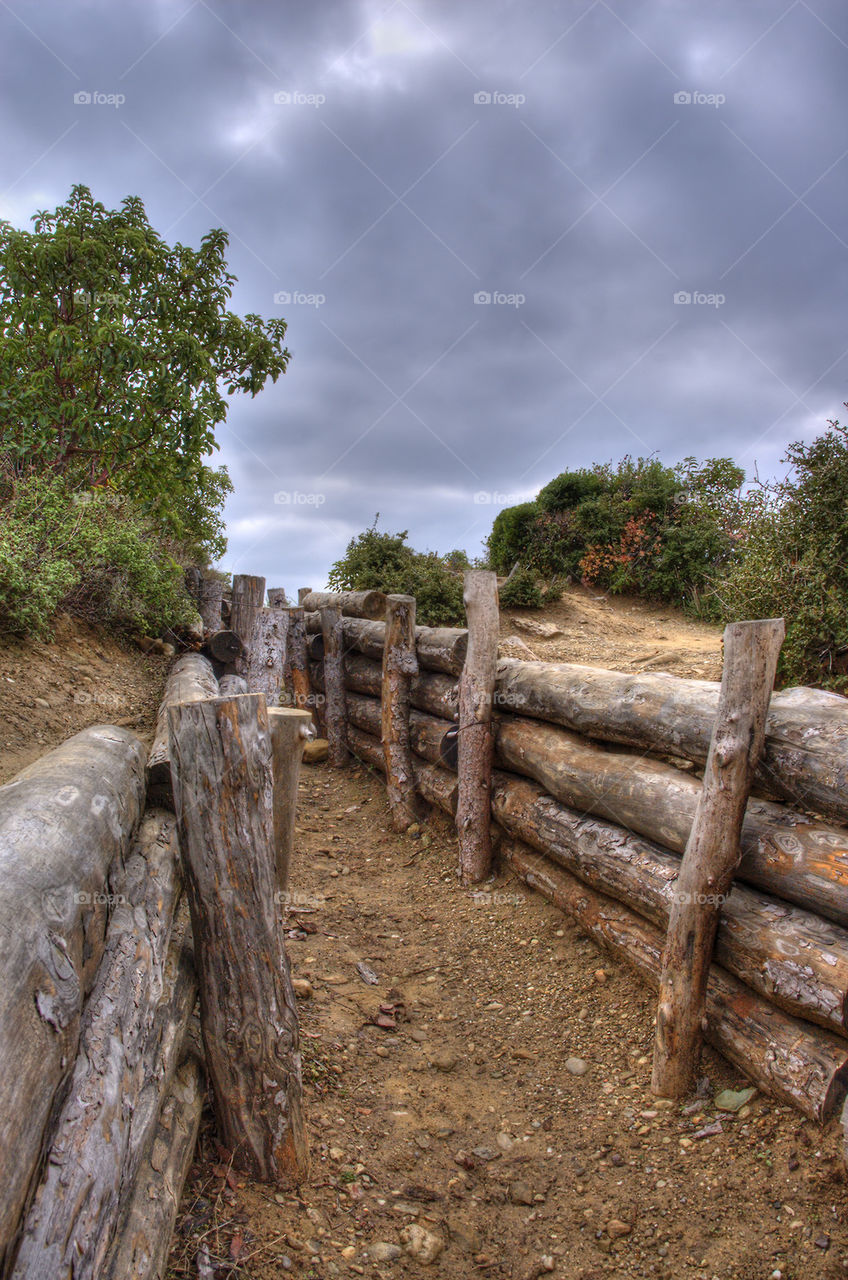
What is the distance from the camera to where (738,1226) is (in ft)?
8.48

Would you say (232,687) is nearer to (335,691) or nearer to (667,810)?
(335,691)

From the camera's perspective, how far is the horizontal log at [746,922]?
2775 mm

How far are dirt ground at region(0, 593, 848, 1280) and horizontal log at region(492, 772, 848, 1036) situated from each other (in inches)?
18.4

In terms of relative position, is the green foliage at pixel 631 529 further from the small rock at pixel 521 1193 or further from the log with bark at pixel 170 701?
the small rock at pixel 521 1193

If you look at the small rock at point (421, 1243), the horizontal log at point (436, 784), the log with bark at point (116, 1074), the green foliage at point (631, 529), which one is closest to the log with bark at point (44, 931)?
the log with bark at point (116, 1074)

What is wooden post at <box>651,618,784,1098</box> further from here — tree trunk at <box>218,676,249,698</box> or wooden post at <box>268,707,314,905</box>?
tree trunk at <box>218,676,249,698</box>

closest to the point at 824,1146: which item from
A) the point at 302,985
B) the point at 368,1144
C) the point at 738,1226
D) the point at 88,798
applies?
the point at 738,1226

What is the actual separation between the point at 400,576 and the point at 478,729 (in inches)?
305

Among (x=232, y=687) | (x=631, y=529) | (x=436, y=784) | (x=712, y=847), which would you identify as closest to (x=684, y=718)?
(x=712, y=847)

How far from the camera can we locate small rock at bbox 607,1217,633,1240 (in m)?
2.66

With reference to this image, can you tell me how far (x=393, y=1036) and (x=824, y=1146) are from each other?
2.12 m

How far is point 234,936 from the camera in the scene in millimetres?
2611

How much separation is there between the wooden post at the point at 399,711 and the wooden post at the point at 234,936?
4385 millimetres

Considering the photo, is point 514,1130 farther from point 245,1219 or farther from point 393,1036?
point 245,1219
